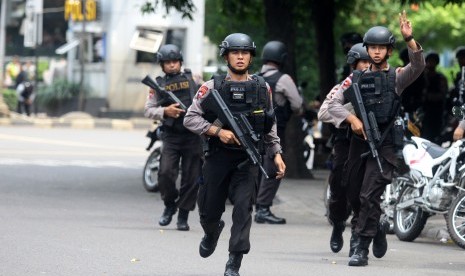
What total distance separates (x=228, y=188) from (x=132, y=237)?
276cm

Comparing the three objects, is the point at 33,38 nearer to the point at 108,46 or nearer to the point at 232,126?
the point at 108,46

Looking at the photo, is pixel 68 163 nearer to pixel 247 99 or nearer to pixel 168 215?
pixel 168 215

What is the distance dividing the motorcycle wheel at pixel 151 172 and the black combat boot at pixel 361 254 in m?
7.43

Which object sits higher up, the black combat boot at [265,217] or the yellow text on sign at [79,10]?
the yellow text on sign at [79,10]

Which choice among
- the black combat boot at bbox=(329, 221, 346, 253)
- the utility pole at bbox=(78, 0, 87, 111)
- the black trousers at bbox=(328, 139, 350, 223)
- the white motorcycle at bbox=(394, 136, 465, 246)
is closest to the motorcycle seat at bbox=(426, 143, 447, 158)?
the white motorcycle at bbox=(394, 136, 465, 246)

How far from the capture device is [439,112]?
21.8m

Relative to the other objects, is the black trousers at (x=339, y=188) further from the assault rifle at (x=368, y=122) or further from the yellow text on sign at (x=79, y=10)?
the yellow text on sign at (x=79, y=10)

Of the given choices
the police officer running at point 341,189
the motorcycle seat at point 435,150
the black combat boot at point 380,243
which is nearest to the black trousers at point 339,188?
the police officer running at point 341,189

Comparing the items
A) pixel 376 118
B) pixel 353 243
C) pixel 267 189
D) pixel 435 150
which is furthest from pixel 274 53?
pixel 376 118

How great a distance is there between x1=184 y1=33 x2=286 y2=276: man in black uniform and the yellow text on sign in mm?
29657

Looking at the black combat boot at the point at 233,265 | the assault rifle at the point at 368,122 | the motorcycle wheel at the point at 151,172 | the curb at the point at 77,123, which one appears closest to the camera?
the black combat boot at the point at 233,265

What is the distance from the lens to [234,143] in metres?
9.65

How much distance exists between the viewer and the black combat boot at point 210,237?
9.95 metres

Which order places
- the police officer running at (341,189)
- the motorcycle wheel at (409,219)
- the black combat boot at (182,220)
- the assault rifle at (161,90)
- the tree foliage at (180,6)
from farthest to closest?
1. the tree foliage at (180,6)
2. the assault rifle at (161,90)
3. the black combat boot at (182,220)
4. the motorcycle wheel at (409,219)
5. the police officer running at (341,189)
